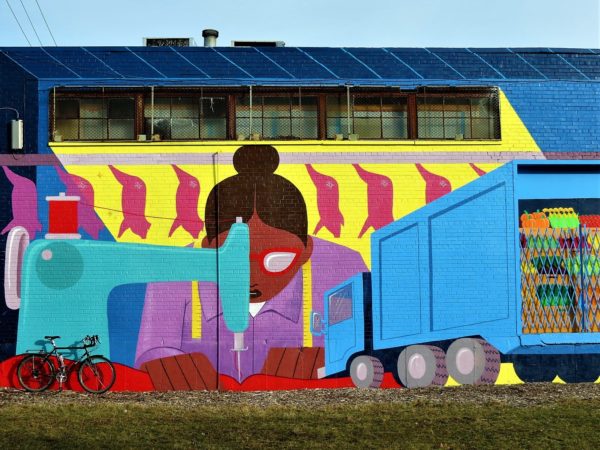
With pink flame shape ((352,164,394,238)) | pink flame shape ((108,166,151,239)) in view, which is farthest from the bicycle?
pink flame shape ((352,164,394,238))

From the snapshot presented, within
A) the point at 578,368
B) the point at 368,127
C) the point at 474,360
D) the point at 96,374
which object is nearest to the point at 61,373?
the point at 96,374

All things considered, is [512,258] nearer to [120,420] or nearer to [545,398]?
[545,398]

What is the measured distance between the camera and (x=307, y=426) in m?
9.49

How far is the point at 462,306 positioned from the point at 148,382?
5402 millimetres

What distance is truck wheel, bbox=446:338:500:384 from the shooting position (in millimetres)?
12375

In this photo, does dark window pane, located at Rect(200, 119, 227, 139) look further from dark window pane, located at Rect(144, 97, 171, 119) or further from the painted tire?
the painted tire

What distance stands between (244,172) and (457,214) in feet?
12.1

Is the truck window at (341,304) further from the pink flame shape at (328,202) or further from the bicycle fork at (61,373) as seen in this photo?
the bicycle fork at (61,373)

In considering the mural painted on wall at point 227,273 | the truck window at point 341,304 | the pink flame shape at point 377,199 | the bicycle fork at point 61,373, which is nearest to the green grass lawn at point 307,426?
the bicycle fork at point 61,373

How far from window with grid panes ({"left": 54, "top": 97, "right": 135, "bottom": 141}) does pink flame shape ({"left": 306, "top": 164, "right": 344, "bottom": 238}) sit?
3.21 m

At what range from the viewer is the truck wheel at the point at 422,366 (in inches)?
486

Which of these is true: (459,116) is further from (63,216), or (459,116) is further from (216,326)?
(63,216)

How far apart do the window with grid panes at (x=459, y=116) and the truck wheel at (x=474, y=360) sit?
3561 millimetres

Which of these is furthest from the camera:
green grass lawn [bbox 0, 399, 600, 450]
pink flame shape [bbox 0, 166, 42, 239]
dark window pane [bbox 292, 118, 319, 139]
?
dark window pane [bbox 292, 118, 319, 139]
